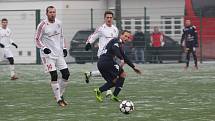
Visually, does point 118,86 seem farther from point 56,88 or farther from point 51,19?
point 51,19

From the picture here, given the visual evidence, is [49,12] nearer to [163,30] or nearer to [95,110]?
[95,110]

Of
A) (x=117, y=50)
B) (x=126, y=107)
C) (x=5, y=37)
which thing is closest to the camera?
(x=126, y=107)

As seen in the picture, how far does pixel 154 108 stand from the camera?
46.1ft

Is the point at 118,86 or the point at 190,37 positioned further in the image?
the point at 190,37

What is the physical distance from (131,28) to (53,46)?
943 inches

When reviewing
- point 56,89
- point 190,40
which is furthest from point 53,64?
point 190,40

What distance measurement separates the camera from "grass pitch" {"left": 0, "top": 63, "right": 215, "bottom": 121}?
12875 millimetres

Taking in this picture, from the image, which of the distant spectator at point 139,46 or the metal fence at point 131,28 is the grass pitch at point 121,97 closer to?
the distant spectator at point 139,46

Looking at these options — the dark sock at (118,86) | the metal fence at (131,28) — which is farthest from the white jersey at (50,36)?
the metal fence at (131,28)

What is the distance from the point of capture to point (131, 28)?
128 feet

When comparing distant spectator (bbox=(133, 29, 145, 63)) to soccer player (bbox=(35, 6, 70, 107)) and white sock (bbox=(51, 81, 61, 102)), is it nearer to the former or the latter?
soccer player (bbox=(35, 6, 70, 107))

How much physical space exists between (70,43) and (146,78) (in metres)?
13.8

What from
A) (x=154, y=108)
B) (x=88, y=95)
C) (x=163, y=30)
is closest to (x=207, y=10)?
(x=163, y=30)

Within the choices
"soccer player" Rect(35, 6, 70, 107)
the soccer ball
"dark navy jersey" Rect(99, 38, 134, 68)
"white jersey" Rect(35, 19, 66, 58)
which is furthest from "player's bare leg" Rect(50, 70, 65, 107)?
the soccer ball
